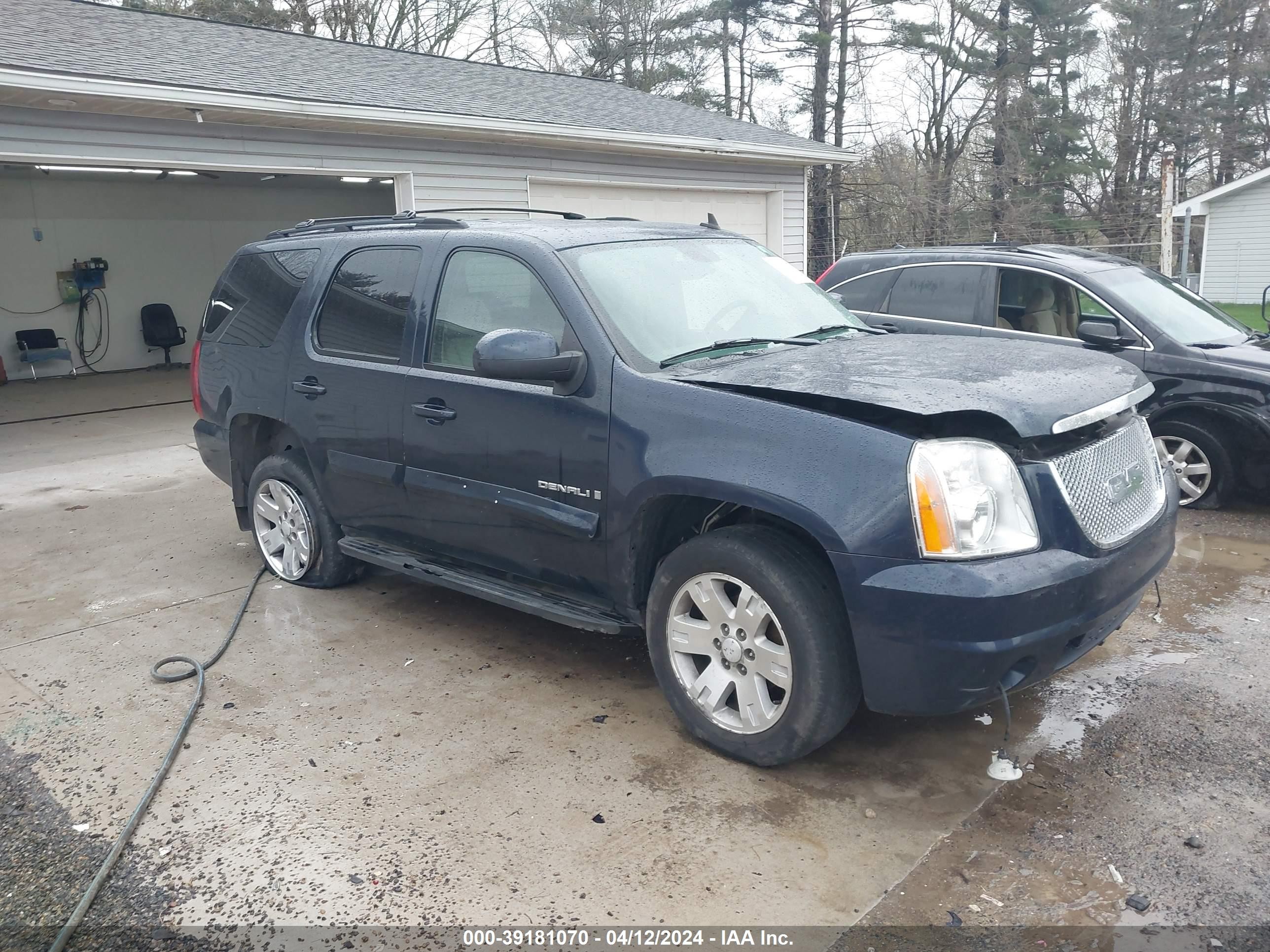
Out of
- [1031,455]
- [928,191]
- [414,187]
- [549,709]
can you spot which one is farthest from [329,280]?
[928,191]

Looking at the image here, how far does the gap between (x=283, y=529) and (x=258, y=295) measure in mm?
1294

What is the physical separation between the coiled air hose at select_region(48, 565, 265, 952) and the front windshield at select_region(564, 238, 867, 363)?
2.28m

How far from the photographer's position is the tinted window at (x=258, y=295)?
17.0 ft

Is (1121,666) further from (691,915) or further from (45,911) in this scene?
(45,911)

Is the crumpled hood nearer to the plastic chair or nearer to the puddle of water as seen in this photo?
the puddle of water

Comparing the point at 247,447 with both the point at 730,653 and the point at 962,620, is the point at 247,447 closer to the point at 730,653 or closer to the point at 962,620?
the point at 730,653

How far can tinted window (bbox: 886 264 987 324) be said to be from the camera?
7125mm

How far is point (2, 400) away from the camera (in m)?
13.5

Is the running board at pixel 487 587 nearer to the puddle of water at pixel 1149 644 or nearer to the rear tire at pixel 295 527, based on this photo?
the rear tire at pixel 295 527

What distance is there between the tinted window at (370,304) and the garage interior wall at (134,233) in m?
12.1

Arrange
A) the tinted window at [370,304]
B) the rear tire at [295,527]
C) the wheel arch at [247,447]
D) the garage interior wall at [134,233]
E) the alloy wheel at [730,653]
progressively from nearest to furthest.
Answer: the alloy wheel at [730,653]
the tinted window at [370,304]
the rear tire at [295,527]
the wheel arch at [247,447]
the garage interior wall at [134,233]

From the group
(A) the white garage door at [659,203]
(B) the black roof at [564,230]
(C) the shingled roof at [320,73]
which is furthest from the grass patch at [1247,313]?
(B) the black roof at [564,230]

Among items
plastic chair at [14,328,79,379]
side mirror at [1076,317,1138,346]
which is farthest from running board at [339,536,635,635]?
plastic chair at [14,328,79,379]

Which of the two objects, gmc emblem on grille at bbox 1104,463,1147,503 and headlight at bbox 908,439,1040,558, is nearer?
headlight at bbox 908,439,1040,558
